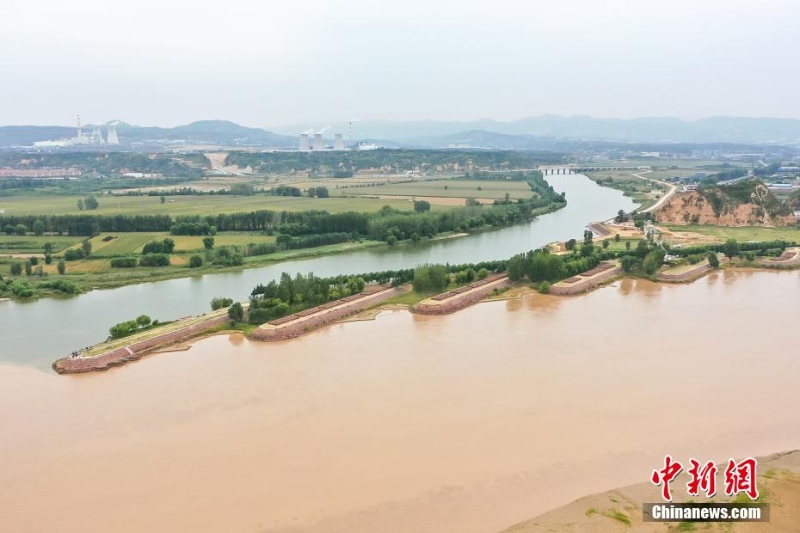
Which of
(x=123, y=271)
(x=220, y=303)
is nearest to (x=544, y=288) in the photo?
(x=220, y=303)

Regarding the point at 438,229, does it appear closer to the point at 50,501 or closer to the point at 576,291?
the point at 576,291

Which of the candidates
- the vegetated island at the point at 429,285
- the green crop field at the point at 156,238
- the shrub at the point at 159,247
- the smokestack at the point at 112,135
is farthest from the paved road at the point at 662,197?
A: the smokestack at the point at 112,135

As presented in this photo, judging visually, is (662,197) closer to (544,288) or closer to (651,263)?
(651,263)

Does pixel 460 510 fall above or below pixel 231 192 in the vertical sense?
below

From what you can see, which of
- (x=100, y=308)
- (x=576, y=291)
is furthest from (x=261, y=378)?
(x=576, y=291)

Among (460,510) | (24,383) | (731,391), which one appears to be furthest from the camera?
(24,383)

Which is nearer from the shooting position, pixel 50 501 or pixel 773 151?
pixel 50 501
